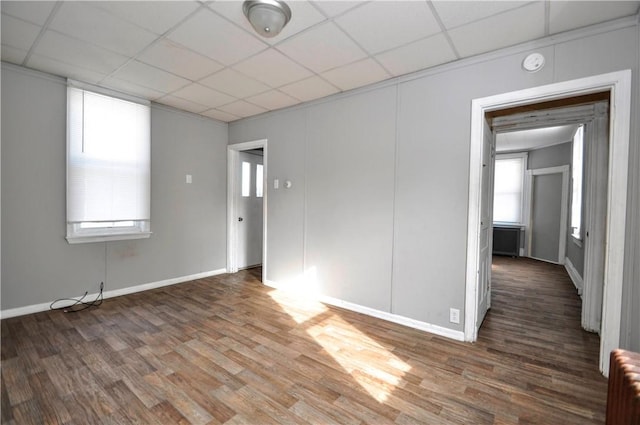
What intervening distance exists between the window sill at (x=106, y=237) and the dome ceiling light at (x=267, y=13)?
10.5ft

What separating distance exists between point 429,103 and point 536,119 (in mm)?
1194

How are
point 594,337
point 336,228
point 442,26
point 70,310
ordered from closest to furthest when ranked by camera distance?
point 442,26 → point 594,337 → point 70,310 → point 336,228

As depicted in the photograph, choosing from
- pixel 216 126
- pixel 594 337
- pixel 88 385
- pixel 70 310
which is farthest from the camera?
pixel 216 126

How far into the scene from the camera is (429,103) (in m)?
2.86

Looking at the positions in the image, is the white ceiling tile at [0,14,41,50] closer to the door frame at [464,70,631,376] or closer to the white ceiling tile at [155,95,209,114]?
the white ceiling tile at [155,95,209,114]

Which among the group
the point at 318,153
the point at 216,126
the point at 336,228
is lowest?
the point at 336,228

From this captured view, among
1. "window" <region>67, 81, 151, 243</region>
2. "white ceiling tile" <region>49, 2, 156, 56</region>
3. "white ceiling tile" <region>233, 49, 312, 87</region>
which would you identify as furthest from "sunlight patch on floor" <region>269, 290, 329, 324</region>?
"white ceiling tile" <region>49, 2, 156, 56</region>

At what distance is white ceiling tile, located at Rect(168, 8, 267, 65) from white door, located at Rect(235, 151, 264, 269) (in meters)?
2.65

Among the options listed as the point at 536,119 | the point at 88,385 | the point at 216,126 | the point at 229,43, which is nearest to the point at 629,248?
the point at 536,119

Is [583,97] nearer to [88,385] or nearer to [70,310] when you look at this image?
[88,385]

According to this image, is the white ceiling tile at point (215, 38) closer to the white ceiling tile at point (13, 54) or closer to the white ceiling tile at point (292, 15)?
the white ceiling tile at point (292, 15)

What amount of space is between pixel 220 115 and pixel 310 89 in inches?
74.4

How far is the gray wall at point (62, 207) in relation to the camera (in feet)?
9.73

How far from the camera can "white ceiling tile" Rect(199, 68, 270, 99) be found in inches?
121
